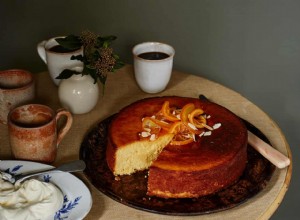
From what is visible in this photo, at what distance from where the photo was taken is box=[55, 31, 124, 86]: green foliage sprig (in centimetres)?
152

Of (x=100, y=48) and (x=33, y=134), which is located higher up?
(x=100, y=48)

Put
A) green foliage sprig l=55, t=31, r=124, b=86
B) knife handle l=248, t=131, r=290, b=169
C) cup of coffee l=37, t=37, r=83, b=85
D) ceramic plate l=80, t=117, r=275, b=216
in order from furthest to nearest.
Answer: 1. cup of coffee l=37, t=37, r=83, b=85
2. green foliage sprig l=55, t=31, r=124, b=86
3. knife handle l=248, t=131, r=290, b=169
4. ceramic plate l=80, t=117, r=275, b=216

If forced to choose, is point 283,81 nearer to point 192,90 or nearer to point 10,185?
point 192,90

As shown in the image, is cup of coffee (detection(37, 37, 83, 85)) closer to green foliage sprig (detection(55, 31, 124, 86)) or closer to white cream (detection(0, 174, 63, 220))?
green foliage sprig (detection(55, 31, 124, 86))

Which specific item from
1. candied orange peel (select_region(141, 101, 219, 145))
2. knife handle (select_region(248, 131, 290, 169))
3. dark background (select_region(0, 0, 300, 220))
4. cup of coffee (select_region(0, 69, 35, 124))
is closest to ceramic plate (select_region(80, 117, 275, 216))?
knife handle (select_region(248, 131, 290, 169))

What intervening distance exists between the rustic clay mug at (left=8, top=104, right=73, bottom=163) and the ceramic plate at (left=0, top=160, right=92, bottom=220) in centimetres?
4

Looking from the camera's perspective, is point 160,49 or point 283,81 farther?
point 283,81

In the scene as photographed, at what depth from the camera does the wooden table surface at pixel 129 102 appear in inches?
50.2

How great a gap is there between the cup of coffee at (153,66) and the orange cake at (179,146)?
0.19 m

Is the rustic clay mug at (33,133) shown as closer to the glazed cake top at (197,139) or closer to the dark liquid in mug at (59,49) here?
the glazed cake top at (197,139)

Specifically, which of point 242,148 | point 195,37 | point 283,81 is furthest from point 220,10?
point 242,148

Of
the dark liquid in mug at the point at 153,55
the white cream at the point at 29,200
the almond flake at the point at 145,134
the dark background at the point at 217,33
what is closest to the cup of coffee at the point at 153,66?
the dark liquid in mug at the point at 153,55

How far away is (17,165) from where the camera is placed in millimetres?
1359

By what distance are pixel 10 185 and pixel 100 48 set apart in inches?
21.7
